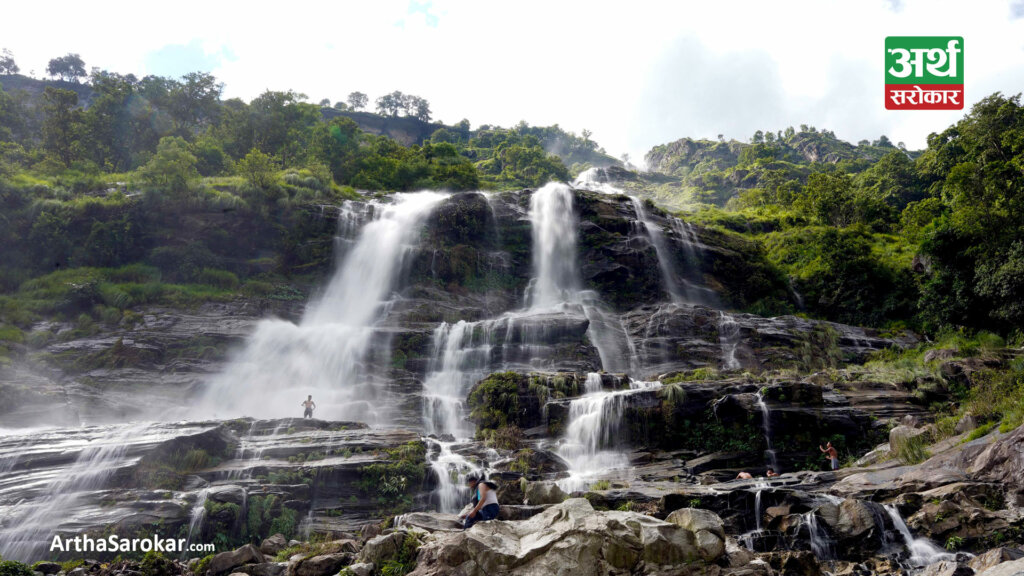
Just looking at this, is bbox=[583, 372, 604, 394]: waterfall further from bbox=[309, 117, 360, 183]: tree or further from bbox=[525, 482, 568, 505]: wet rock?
bbox=[309, 117, 360, 183]: tree

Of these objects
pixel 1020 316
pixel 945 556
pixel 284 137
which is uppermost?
pixel 284 137

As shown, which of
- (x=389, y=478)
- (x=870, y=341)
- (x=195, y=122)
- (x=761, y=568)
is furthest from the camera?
(x=195, y=122)

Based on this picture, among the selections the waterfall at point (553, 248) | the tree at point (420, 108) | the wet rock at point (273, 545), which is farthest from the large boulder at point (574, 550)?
the tree at point (420, 108)

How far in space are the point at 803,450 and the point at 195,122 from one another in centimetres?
4808

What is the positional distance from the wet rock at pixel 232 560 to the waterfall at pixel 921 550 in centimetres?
1073

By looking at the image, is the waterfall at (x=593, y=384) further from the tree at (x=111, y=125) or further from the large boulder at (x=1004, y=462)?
the tree at (x=111, y=125)

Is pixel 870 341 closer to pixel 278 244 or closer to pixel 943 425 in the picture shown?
pixel 943 425

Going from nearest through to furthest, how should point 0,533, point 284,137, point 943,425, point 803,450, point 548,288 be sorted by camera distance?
point 0,533 → point 943,425 → point 803,450 → point 548,288 → point 284,137

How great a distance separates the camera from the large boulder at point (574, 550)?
279 inches

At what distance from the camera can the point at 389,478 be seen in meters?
13.8

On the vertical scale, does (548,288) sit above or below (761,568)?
above

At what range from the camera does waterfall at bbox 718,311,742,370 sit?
2283cm

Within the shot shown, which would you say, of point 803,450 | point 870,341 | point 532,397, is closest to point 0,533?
point 532,397

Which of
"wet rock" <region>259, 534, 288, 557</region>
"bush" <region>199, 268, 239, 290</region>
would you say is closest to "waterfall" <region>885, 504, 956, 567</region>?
"wet rock" <region>259, 534, 288, 557</region>
